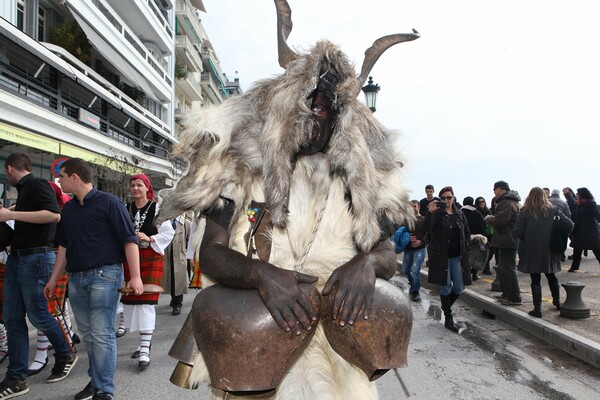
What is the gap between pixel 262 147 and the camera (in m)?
1.71

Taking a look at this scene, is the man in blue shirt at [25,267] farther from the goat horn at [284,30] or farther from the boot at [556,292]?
the boot at [556,292]

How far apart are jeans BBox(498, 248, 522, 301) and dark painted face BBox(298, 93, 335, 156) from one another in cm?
643

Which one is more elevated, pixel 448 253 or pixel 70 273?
pixel 70 273

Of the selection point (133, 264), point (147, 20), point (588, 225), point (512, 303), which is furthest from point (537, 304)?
point (147, 20)

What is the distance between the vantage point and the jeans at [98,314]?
11.1ft

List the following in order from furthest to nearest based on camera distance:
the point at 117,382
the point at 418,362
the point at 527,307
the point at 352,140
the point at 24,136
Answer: the point at 24,136 < the point at 527,307 < the point at 418,362 < the point at 117,382 < the point at 352,140

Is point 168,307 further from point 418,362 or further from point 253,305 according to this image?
point 253,305

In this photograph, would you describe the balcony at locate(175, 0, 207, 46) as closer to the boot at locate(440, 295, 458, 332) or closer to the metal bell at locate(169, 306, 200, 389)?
the boot at locate(440, 295, 458, 332)

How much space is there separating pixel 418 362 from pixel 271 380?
377cm

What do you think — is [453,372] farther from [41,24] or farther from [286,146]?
[41,24]

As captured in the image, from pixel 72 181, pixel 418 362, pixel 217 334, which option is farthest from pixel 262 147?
pixel 418 362

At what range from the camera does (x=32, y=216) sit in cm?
371

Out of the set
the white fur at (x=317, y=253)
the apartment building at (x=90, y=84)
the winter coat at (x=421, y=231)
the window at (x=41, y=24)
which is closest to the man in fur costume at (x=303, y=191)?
the white fur at (x=317, y=253)

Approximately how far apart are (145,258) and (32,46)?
12.7 m
